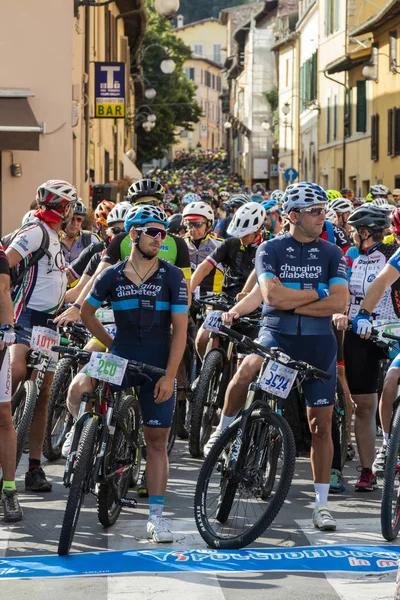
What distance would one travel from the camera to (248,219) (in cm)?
1088

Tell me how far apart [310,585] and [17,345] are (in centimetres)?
315

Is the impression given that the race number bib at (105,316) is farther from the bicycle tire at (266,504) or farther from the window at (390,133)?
the window at (390,133)

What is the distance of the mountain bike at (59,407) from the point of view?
9789mm

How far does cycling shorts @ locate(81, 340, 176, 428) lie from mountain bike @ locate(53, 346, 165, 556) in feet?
0.20

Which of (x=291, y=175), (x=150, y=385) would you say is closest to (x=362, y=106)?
(x=291, y=175)

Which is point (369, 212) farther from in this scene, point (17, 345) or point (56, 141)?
point (56, 141)

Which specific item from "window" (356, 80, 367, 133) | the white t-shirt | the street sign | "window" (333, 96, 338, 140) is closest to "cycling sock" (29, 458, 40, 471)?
the white t-shirt

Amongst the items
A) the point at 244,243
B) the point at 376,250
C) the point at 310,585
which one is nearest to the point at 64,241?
the point at 244,243

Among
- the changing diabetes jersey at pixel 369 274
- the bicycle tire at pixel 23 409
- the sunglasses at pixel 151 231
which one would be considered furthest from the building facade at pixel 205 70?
the sunglasses at pixel 151 231

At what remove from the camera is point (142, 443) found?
28.6 feet

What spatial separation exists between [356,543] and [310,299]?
143 cm

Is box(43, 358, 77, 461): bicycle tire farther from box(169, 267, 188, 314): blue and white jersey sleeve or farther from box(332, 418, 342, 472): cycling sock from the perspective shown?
box(169, 267, 188, 314): blue and white jersey sleeve

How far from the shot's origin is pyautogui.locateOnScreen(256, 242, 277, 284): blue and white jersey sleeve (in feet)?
25.9

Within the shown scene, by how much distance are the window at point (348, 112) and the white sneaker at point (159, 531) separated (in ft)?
135
